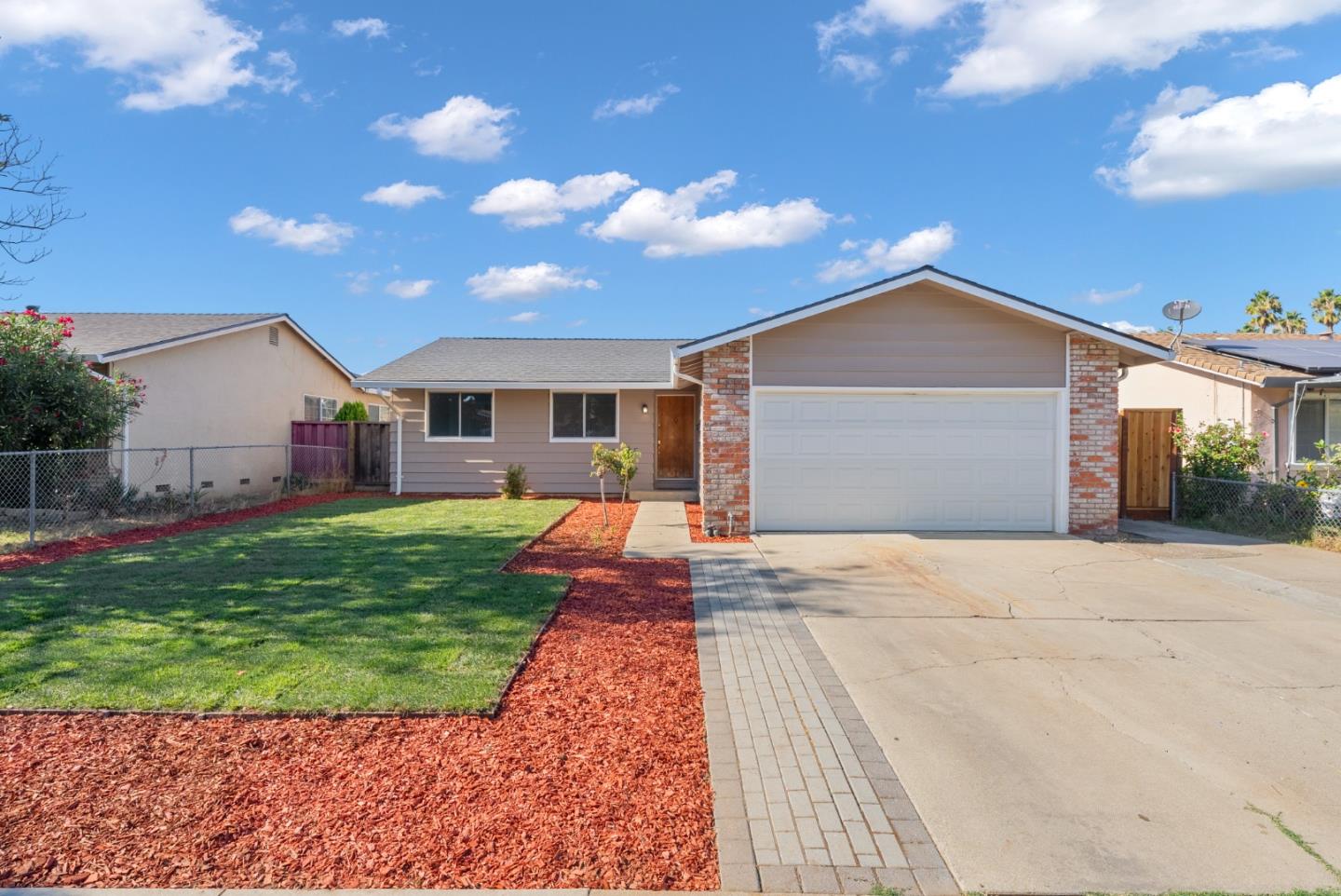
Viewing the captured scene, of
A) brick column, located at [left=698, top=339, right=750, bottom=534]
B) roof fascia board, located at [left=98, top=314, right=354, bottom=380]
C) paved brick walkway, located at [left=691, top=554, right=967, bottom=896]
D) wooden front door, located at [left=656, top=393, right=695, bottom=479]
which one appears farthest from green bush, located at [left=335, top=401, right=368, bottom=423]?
paved brick walkway, located at [left=691, top=554, right=967, bottom=896]

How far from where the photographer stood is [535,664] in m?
5.17

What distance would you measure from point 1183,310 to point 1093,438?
17.2 feet

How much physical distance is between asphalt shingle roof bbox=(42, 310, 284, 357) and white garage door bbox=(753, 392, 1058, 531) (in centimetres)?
1235

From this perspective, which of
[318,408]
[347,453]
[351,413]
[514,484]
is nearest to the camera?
[514,484]

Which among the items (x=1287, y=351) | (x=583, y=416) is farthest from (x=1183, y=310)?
(x=583, y=416)

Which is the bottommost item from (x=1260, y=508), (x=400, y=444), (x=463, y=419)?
(x=1260, y=508)

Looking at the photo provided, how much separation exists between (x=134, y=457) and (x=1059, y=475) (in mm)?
16253

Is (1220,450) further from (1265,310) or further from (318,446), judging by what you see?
(1265,310)

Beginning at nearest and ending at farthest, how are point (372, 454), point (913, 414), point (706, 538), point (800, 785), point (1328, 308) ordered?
point (800, 785)
point (706, 538)
point (913, 414)
point (372, 454)
point (1328, 308)

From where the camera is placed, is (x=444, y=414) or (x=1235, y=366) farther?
(x=444, y=414)

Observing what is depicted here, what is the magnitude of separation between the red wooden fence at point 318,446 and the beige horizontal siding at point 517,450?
279cm

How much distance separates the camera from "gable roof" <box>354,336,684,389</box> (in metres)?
16.7

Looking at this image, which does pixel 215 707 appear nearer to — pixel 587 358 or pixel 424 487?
pixel 424 487

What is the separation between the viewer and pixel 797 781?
3.58 m
